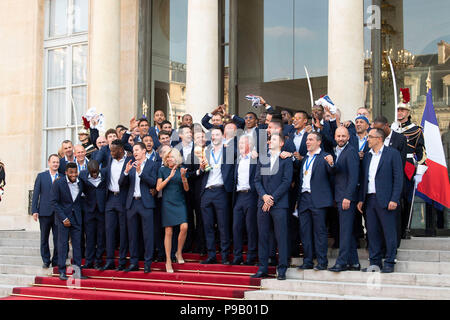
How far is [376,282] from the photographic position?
9.08 meters

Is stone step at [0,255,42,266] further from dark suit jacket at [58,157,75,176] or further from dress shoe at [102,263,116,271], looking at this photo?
dress shoe at [102,263,116,271]

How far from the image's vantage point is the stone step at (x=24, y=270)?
12133 mm

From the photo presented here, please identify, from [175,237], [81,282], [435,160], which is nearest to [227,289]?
[175,237]

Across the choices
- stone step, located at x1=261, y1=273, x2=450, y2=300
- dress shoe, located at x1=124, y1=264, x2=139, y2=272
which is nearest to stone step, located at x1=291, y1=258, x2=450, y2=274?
stone step, located at x1=261, y1=273, x2=450, y2=300

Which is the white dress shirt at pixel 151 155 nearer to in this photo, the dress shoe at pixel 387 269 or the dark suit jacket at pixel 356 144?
the dark suit jacket at pixel 356 144

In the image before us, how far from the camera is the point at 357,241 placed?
10.3 meters

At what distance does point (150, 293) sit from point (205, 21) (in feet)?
23.0

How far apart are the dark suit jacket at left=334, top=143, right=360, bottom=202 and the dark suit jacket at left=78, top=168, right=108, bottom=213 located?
4176mm

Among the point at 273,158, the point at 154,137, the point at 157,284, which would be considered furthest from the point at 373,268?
the point at 154,137

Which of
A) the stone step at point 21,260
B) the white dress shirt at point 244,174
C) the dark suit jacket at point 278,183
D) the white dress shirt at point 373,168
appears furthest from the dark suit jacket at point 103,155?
Answer: the white dress shirt at point 373,168

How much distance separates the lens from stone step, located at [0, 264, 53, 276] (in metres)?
12.1

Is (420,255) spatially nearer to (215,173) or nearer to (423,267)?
(423,267)

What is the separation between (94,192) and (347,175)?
15.0 feet

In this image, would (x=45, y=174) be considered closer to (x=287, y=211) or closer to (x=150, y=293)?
(x=150, y=293)
